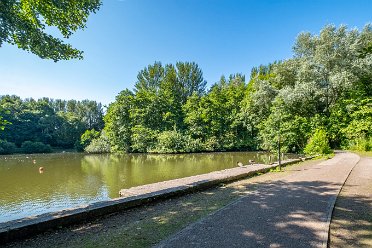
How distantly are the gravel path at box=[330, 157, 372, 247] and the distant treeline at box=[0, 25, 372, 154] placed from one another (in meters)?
7.30

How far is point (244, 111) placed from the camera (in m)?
41.0

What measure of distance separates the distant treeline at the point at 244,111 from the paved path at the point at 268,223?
8260mm


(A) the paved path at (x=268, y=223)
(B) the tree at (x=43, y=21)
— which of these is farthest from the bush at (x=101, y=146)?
(A) the paved path at (x=268, y=223)

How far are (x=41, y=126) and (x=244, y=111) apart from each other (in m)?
50.5

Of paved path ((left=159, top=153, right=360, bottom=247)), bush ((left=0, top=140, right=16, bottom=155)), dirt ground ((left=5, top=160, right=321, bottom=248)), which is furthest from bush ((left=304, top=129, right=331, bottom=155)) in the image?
bush ((left=0, top=140, right=16, bottom=155))

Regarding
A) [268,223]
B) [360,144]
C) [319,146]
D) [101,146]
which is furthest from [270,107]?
[101,146]

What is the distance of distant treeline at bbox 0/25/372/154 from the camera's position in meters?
24.5

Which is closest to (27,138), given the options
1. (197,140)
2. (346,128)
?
(197,140)

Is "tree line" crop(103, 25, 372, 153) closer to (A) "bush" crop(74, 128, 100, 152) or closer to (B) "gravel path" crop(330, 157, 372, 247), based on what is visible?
(A) "bush" crop(74, 128, 100, 152)

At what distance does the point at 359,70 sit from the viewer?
2472cm

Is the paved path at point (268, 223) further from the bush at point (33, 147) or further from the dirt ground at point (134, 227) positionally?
the bush at point (33, 147)

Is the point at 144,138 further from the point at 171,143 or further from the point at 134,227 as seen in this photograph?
the point at 134,227

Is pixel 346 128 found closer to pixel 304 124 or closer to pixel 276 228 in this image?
pixel 304 124

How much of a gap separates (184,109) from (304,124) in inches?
931
